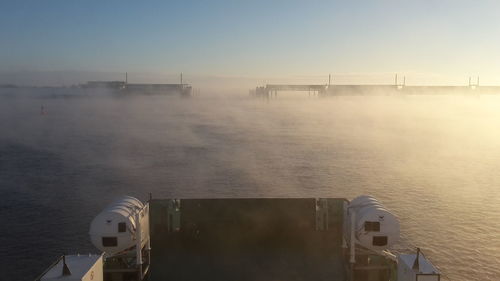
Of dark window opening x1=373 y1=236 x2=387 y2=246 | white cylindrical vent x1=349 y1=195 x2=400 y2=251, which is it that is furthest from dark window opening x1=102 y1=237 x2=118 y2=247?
dark window opening x1=373 y1=236 x2=387 y2=246

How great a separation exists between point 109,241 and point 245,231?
19.0ft

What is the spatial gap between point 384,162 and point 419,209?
114 ft

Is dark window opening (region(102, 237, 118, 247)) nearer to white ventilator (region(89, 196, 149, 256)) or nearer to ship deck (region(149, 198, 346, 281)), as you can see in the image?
white ventilator (region(89, 196, 149, 256))

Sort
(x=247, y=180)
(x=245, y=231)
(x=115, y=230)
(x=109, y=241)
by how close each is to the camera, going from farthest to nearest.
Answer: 1. (x=247, y=180)
2. (x=245, y=231)
3. (x=109, y=241)
4. (x=115, y=230)

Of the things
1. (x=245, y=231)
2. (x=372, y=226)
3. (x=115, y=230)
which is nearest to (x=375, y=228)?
(x=372, y=226)

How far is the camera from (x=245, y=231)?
64.7 ft

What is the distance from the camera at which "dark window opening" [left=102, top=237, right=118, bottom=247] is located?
17891 mm

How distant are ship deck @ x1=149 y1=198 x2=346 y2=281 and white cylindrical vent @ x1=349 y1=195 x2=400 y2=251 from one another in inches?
62.6

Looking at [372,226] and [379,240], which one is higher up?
[372,226]

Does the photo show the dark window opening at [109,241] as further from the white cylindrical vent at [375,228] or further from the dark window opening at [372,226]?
the dark window opening at [372,226]

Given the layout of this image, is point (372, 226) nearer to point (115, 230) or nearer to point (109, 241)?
point (115, 230)

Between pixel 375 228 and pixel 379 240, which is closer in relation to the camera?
pixel 375 228

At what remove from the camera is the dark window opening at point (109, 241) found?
17891 millimetres

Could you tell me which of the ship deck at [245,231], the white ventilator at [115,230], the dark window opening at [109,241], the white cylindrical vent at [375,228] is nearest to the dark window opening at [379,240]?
the white cylindrical vent at [375,228]
